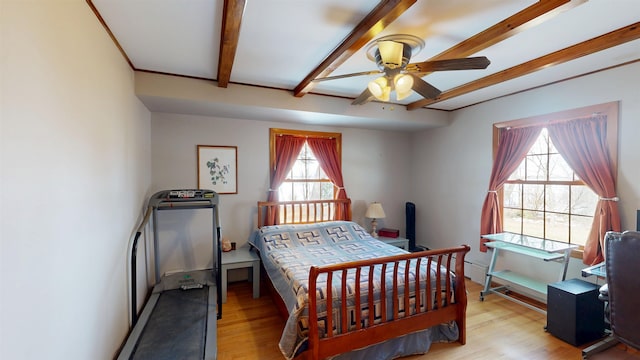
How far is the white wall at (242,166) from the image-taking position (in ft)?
11.7

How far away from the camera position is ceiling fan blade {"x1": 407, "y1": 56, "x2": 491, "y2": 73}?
5.78 feet

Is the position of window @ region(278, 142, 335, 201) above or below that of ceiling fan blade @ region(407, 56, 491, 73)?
below

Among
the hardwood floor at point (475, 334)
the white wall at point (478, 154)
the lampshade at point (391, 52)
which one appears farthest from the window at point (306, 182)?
the lampshade at point (391, 52)

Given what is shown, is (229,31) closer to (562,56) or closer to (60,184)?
(60,184)

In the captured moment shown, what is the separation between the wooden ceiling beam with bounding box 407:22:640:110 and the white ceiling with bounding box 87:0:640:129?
0.01m

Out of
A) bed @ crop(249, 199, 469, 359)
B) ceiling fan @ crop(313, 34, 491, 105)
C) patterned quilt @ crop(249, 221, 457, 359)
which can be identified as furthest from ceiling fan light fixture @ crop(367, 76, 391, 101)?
patterned quilt @ crop(249, 221, 457, 359)

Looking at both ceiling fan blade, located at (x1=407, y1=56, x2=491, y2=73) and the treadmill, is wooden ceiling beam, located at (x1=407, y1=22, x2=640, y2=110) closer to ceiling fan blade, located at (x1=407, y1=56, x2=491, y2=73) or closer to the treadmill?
ceiling fan blade, located at (x1=407, y1=56, x2=491, y2=73)

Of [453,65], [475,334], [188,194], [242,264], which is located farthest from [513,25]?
[242,264]

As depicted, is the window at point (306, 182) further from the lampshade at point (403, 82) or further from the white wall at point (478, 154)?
the lampshade at point (403, 82)

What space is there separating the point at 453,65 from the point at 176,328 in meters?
3.01

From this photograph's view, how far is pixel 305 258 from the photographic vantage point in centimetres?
302

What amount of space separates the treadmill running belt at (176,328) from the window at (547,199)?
3.74 metres

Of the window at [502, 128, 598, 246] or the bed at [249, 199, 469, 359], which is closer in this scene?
the bed at [249, 199, 469, 359]

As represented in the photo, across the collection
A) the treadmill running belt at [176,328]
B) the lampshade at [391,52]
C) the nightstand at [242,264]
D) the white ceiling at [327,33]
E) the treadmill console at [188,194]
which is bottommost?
the treadmill running belt at [176,328]
